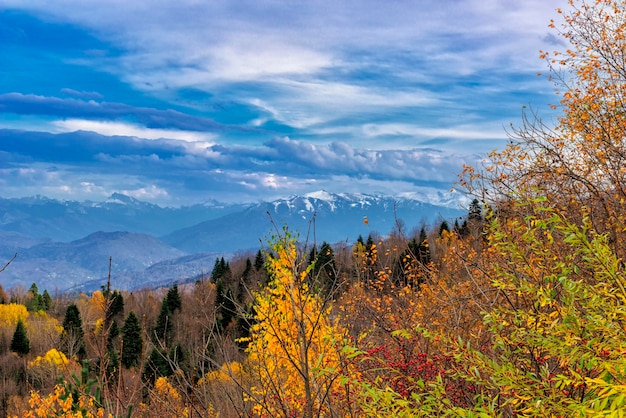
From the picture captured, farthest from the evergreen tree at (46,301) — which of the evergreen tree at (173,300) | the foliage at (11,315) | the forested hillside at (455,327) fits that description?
the forested hillside at (455,327)

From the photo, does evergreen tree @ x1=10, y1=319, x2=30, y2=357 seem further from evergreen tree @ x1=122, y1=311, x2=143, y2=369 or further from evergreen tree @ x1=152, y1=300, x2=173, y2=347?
evergreen tree @ x1=152, y1=300, x2=173, y2=347

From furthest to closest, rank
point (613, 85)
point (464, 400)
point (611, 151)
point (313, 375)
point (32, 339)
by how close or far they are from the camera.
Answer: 1. point (32, 339)
2. point (613, 85)
3. point (611, 151)
4. point (464, 400)
5. point (313, 375)

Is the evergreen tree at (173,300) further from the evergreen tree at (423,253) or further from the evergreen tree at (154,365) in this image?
the evergreen tree at (423,253)

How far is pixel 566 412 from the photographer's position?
11.4ft

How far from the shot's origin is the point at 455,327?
6469mm

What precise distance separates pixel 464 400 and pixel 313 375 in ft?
10.2

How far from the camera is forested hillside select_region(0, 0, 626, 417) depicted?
3740 mm

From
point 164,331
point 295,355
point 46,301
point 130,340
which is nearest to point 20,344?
point 130,340

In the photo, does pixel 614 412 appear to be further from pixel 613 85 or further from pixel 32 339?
pixel 32 339

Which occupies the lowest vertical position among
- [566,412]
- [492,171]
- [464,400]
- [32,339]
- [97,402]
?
[32,339]

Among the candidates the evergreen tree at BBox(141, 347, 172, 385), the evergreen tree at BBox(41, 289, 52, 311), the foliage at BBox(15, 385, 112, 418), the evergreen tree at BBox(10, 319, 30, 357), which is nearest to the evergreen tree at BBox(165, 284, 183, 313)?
the evergreen tree at BBox(10, 319, 30, 357)

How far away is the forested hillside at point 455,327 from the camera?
3740mm

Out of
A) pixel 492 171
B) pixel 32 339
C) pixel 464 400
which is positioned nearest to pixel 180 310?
pixel 32 339

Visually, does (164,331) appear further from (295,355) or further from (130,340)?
(130,340)
